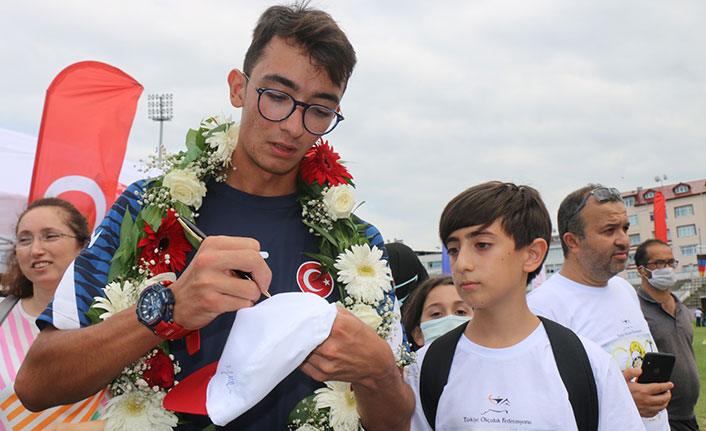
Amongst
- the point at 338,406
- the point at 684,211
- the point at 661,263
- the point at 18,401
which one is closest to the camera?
the point at 338,406

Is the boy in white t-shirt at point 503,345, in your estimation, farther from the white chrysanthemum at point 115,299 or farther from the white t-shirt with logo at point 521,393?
the white chrysanthemum at point 115,299

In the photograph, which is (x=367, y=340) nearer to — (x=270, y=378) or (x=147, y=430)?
(x=270, y=378)

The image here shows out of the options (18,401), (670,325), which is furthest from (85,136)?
(670,325)

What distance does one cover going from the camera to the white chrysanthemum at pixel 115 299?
1860 millimetres

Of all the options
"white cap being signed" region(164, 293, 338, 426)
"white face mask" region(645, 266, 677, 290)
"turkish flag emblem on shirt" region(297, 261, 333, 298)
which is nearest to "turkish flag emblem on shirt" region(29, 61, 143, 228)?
"turkish flag emblem on shirt" region(297, 261, 333, 298)

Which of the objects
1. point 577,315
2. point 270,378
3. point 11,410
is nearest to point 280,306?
point 270,378

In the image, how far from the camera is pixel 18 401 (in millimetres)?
2941

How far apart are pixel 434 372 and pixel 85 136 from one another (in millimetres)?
5036

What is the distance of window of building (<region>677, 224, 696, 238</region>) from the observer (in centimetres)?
7050

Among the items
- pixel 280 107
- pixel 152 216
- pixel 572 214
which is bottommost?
pixel 572 214

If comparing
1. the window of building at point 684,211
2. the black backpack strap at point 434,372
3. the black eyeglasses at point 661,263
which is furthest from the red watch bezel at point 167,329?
the window of building at point 684,211

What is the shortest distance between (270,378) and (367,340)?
12.7 inches

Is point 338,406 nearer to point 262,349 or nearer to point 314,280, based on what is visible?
point 314,280

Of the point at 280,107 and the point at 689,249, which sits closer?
the point at 280,107
